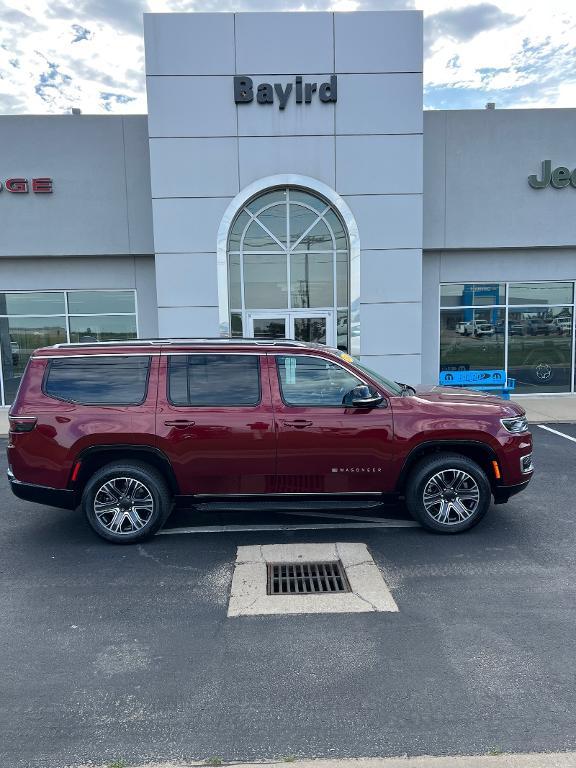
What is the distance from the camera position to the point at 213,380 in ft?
16.7

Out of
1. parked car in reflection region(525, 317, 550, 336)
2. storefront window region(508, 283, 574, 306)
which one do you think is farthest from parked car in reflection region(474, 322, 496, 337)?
parked car in reflection region(525, 317, 550, 336)

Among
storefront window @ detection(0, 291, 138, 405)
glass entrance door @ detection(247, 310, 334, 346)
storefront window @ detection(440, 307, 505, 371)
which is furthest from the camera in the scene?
storefront window @ detection(440, 307, 505, 371)

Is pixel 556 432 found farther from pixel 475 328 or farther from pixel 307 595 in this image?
pixel 307 595

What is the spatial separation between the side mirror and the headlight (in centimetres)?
125

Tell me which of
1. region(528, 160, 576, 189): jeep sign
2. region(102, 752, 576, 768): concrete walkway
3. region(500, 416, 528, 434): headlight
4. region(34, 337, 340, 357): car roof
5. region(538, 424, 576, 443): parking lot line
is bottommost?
region(538, 424, 576, 443): parking lot line

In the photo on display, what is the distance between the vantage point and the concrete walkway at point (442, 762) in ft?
8.00

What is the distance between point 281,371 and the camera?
Result: 5133 mm

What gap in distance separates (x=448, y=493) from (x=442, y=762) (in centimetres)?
287

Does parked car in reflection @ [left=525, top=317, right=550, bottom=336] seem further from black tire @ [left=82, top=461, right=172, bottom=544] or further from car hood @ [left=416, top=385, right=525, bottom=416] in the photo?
black tire @ [left=82, top=461, right=172, bottom=544]

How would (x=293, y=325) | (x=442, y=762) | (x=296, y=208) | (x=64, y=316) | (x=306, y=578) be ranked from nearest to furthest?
(x=442, y=762) → (x=306, y=578) → (x=296, y=208) → (x=293, y=325) → (x=64, y=316)

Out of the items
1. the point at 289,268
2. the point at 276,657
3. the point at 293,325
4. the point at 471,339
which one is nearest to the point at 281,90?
the point at 289,268

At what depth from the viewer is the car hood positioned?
17.0 ft

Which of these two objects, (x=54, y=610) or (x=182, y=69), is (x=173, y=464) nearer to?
(x=54, y=610)

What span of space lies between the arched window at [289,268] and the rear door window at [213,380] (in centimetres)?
707
